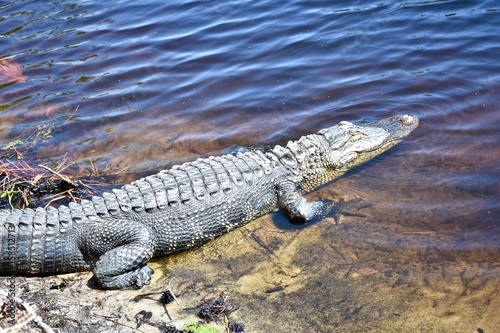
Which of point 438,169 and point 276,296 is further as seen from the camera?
point 438,169

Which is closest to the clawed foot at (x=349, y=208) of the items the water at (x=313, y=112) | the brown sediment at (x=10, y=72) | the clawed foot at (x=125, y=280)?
the water at (x=313, y=112)

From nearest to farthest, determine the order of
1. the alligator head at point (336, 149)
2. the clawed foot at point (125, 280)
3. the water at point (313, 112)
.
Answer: the water at point (313, 112) → the clawed foot at point (125, 280) → the alligator head at point (336, 149)

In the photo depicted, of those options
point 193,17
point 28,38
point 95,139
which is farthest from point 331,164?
point 28,38

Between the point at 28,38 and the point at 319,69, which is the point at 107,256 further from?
the point at 28,38

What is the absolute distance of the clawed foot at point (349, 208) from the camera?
5.22 meters

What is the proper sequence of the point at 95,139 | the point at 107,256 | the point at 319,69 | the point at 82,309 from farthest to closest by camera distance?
the point at 319,69 < the point at 95,139 < the point at 107,256 < the point at 82,309

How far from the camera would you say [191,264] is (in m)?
4.71

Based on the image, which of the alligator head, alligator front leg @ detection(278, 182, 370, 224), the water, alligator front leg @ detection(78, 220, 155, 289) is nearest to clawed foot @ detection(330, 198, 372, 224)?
alligator front leg @ detection(278, 182, 370, 224)

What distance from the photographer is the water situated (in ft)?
13.7

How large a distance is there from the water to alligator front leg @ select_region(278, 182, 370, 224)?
0.17 m

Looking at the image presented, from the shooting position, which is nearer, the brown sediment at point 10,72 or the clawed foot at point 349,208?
the clawed foot at point 349,208

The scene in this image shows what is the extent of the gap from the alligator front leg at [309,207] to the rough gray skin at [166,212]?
0.03 feet

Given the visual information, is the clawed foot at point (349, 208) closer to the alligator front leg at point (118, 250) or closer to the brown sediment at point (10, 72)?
the alligator front leg at point (118, 250)

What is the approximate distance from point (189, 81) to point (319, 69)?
6.87ft
